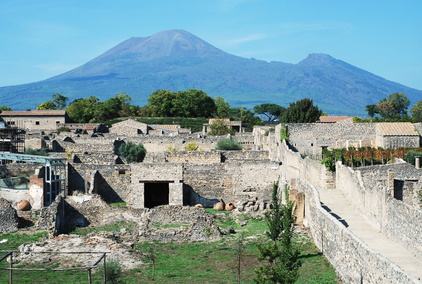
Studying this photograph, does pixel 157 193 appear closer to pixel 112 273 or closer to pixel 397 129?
pixel 397 129

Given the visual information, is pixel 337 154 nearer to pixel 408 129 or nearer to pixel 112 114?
pixel 408 129

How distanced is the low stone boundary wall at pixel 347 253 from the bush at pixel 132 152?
2260 centimetres

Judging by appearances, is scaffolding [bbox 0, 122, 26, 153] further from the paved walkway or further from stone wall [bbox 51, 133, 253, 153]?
the paved walkway

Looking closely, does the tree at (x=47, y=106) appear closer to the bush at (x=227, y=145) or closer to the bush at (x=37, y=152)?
the bush at (x=37, y=152)

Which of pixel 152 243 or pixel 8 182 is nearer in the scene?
pixel 152 243

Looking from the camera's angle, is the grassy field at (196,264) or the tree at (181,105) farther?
the tree at (181,105)

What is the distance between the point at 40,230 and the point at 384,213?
12362 millimetres

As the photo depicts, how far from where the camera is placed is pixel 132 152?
44812mm

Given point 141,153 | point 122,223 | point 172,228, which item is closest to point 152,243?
point 172,228

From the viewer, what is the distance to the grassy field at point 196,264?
17.9 m

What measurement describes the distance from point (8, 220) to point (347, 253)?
14.1m

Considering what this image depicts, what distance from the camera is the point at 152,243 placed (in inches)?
917

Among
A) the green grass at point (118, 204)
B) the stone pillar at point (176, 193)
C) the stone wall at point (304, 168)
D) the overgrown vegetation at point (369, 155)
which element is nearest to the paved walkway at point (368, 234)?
the stone wall at point (304, 168)

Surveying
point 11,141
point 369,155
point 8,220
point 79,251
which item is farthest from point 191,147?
point 79,251
